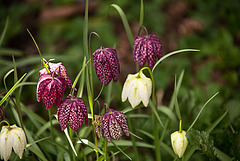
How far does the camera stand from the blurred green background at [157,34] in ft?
9.98

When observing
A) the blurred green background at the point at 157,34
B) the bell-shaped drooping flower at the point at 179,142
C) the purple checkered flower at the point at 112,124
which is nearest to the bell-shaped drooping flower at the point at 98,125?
the purple checkered flower at the point at 112,124

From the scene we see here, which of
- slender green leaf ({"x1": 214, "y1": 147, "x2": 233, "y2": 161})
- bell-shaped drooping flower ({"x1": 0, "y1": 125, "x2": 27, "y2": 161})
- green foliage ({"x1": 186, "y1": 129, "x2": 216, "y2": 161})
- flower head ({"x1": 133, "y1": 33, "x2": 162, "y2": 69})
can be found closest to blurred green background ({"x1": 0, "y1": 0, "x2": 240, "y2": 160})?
slender green leaf ({"x1": 214, "y1": 147, "x2": 233, "y2": 161})

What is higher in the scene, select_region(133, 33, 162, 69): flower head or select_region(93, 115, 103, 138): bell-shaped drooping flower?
select_region(133, 33, 162, 69): flower head

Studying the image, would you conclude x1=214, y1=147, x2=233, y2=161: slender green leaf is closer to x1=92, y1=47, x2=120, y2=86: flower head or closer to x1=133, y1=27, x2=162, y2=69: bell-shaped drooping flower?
x1=133, y1=27, x2=162, y2=69: bell-shaped drooping flower

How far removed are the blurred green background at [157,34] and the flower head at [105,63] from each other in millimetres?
1124

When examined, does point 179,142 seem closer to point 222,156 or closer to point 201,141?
point 201,141

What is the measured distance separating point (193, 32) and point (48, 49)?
1547 mm

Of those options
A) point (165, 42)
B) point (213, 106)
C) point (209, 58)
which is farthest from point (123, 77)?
point (213, 106)

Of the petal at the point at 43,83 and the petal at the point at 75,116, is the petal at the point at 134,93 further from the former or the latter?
the petal at the point at 43,83

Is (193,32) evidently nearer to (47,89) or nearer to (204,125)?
(204,125)

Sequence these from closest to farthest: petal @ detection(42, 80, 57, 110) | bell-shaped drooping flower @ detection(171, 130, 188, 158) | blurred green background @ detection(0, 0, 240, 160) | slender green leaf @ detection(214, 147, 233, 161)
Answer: petal @ detection(42, 80, 57, 110)
bell-shaped drooping flower @ detection(171, 130, 188, 158)
slender green leaf @ detection(214, 147, 233, 161)
blurred green background @ detection(0, 0, 240, 160)

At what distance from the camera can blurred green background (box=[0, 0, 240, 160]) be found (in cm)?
304

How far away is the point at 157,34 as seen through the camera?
3664 mm

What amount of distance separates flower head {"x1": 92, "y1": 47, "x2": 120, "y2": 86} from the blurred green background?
112cm
